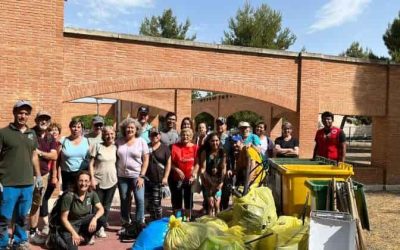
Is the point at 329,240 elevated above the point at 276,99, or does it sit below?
below

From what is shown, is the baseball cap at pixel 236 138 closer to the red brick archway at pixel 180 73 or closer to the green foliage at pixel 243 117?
the red brick archway at pixel 180 73

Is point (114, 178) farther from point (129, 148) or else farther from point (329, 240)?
point (329, 240)

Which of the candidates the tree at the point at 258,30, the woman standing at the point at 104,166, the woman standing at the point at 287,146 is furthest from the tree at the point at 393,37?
the woman standing at the point at 104,166

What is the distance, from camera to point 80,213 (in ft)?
18.8

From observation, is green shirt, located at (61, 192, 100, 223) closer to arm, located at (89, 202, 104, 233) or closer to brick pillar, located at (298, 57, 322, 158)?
arm, located at (89, 202, 104, 233)

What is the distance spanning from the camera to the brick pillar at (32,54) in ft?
31.2

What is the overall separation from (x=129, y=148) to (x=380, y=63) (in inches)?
392

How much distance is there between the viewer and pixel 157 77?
11102 millimetres

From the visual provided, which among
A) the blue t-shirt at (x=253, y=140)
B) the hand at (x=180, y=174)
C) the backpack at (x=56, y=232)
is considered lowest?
the backpack at (x=56, y=232)

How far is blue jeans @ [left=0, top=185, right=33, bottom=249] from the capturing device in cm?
536

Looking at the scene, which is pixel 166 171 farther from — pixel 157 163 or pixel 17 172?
pixel 17 172

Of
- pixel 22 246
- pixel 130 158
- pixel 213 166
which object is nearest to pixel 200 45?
pixel 213 166

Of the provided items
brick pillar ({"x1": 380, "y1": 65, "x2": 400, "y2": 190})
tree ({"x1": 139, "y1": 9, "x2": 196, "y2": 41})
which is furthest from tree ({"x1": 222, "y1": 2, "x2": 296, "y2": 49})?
brick pillar ({"x1": 380, "y1": 65, "x2": 400, "y2": 190})

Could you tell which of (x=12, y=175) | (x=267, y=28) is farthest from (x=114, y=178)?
(x=267, y=28)
